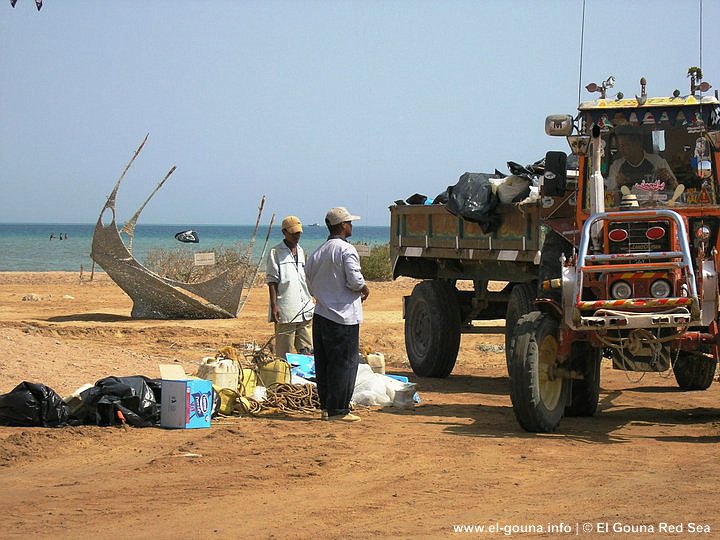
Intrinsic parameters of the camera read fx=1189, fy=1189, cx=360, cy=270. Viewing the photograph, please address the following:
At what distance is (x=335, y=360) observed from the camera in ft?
32.5

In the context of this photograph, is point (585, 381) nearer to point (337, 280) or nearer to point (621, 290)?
point (621, 290)

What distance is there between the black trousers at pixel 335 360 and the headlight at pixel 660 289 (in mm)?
2450

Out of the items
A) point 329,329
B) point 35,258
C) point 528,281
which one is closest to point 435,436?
point 329,329

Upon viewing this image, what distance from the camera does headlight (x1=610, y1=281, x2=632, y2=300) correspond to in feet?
30.0

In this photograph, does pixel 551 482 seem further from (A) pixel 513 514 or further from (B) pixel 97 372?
(B) pixel 97 372

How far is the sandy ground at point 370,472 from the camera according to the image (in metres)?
6.30

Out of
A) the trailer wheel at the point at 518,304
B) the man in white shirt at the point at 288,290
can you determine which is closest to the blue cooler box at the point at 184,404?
the man in white shirt at the point at 288,290

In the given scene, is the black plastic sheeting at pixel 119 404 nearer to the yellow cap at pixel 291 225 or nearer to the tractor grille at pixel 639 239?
the yellow cap at pixel 291 225

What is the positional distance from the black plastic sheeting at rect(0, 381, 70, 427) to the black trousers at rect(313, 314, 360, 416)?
2140 mm

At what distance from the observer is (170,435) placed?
30.1 ft

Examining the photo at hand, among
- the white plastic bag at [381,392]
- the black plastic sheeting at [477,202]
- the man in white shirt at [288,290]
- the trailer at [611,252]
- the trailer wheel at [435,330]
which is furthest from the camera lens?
the trailer wheel at [435,330]

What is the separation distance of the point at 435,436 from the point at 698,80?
3.92m

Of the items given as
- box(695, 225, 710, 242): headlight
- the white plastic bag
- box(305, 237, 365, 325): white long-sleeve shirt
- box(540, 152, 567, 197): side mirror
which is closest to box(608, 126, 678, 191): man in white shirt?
box(540, 152, 567, 197): side mirror

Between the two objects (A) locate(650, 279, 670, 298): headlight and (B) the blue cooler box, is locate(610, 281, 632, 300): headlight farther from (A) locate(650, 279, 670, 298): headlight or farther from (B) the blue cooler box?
(B) the blue cooler box
